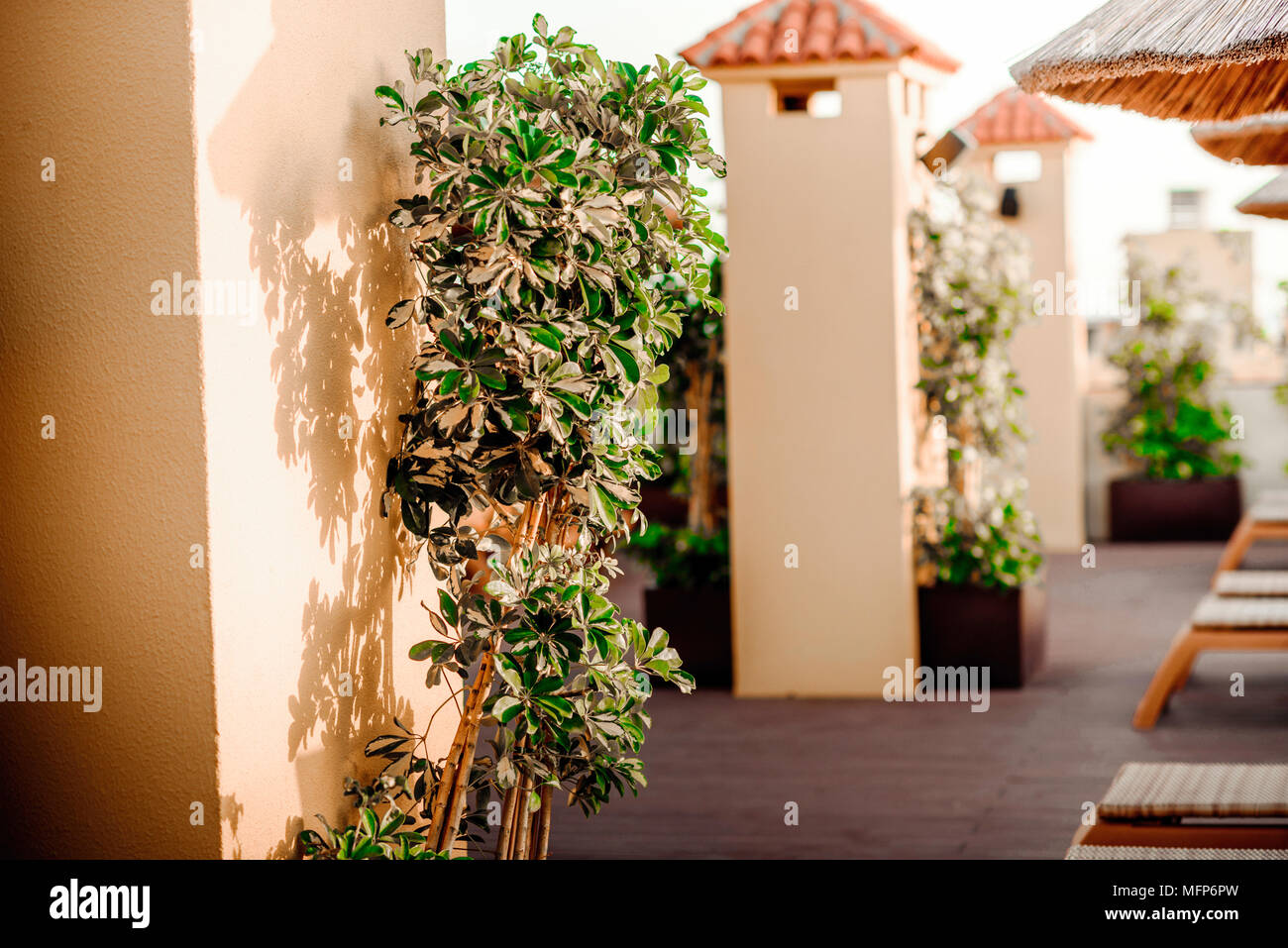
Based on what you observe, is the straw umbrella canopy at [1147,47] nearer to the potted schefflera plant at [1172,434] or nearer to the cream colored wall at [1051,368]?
the cream colored wall at [1051,368]

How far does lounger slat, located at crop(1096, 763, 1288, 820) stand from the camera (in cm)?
348

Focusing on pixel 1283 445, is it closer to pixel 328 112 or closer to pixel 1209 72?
pixel 1209 72

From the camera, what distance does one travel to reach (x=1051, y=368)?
11.7 meters

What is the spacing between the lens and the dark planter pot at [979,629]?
6.57m

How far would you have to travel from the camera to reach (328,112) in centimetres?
290

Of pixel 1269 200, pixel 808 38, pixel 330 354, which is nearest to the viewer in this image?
pixel 330 354

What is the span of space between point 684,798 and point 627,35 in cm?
431

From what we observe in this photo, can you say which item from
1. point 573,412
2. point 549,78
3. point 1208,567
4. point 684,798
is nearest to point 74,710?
point 573,412

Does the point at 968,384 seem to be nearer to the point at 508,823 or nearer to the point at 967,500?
the point at 967,500

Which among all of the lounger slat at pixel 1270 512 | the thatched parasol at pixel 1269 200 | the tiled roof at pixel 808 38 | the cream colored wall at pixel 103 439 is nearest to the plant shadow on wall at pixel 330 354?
the cream colored wall at pixel 103 439

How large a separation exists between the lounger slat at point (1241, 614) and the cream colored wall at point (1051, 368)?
18.3 feet

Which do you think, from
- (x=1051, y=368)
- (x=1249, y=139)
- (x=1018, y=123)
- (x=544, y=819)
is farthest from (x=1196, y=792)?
(x=1018, y=123)

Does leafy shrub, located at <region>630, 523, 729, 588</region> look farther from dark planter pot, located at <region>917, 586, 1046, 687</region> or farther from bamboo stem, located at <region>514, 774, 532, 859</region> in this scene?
bamboo stem, located at <region>514, 774, 532, 859</region>

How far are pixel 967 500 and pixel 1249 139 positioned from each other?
8.05ft
